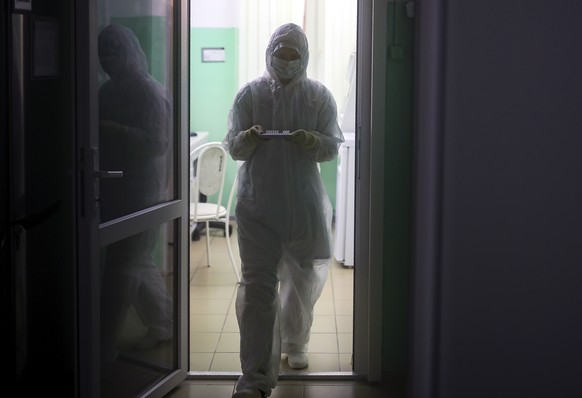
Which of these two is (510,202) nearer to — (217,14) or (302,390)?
(302,390)

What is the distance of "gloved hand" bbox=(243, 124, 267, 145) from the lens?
9.76 feet

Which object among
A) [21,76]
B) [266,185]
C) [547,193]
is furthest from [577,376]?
[21,76]

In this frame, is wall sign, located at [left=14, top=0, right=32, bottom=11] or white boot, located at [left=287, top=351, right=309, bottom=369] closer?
wall sign, located at [left=14, top=0, right=32, bottom=11]

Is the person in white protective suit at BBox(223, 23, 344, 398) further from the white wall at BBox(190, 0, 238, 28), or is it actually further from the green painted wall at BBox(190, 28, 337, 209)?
the white wall at BBox(190, 0, 238, 28)

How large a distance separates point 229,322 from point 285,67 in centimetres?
148

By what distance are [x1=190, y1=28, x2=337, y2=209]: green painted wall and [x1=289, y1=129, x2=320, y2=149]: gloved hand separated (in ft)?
10.8

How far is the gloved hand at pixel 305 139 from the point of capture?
9.81 feet

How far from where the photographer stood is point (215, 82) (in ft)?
20.9

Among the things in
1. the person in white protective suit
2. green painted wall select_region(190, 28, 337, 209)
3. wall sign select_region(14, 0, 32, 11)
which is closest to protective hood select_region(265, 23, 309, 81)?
the person in white protective suit

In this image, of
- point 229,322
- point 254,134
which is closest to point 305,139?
point 254,134

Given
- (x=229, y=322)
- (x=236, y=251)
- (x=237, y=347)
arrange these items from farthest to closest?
(x=236, y=251)
(x=229, y=322)
(x=237, y=347)

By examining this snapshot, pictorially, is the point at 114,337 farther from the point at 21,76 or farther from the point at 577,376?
the point at 577,376

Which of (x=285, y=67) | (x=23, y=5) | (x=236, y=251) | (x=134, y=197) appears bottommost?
(x=236, y=251)

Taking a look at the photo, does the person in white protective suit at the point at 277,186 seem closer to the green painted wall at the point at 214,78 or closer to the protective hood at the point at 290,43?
the protective hood at the point at 290,43
